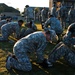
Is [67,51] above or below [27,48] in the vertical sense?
below

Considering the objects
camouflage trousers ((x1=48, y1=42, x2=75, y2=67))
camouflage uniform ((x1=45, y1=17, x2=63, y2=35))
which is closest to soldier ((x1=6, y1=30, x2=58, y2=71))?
camouflage trousers ((x1=48, y1=42, x2=75, y2=67))

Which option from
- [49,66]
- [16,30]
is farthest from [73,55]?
[16,30]

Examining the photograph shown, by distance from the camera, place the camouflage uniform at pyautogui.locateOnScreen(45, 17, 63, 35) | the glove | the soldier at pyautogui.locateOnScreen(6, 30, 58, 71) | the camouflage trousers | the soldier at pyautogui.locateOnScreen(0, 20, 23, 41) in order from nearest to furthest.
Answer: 1. the soldier at pyautogui.locateOnScreen(6, 30, 58, 71)
2. the camouflage trousers
3. the glove
4. the soldier at pyautogui.locateOnScreen(0, 20, 23, 41)
5. the camouflage uniform at pyautogui.locateOnScreen(45, 17, 63, 35)

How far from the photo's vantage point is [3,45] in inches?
466

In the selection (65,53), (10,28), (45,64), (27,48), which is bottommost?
(45,64)

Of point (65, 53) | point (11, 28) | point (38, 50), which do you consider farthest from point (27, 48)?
point (11, 28)

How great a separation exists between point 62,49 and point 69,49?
0.21 metres

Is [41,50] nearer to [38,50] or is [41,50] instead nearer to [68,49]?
[38,50]

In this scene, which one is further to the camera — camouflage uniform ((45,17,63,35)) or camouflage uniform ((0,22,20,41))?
camouflage uniform ((45,17,63,35))

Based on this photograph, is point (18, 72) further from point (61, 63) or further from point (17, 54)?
point (61, 63)

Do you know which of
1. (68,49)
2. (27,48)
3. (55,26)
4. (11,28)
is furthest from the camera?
(55,26)

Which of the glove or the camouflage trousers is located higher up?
the camouflage trousers

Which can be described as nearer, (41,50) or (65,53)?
(41,50)

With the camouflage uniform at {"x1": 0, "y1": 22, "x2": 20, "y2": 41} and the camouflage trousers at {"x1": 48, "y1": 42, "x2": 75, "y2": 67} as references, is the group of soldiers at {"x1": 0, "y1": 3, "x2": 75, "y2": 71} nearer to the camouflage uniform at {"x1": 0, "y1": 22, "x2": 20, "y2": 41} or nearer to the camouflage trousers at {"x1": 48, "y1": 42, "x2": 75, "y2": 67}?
the camouflage trousers at {"x1": 48, "y1": 42, "x2": 75, "y2": 67}
